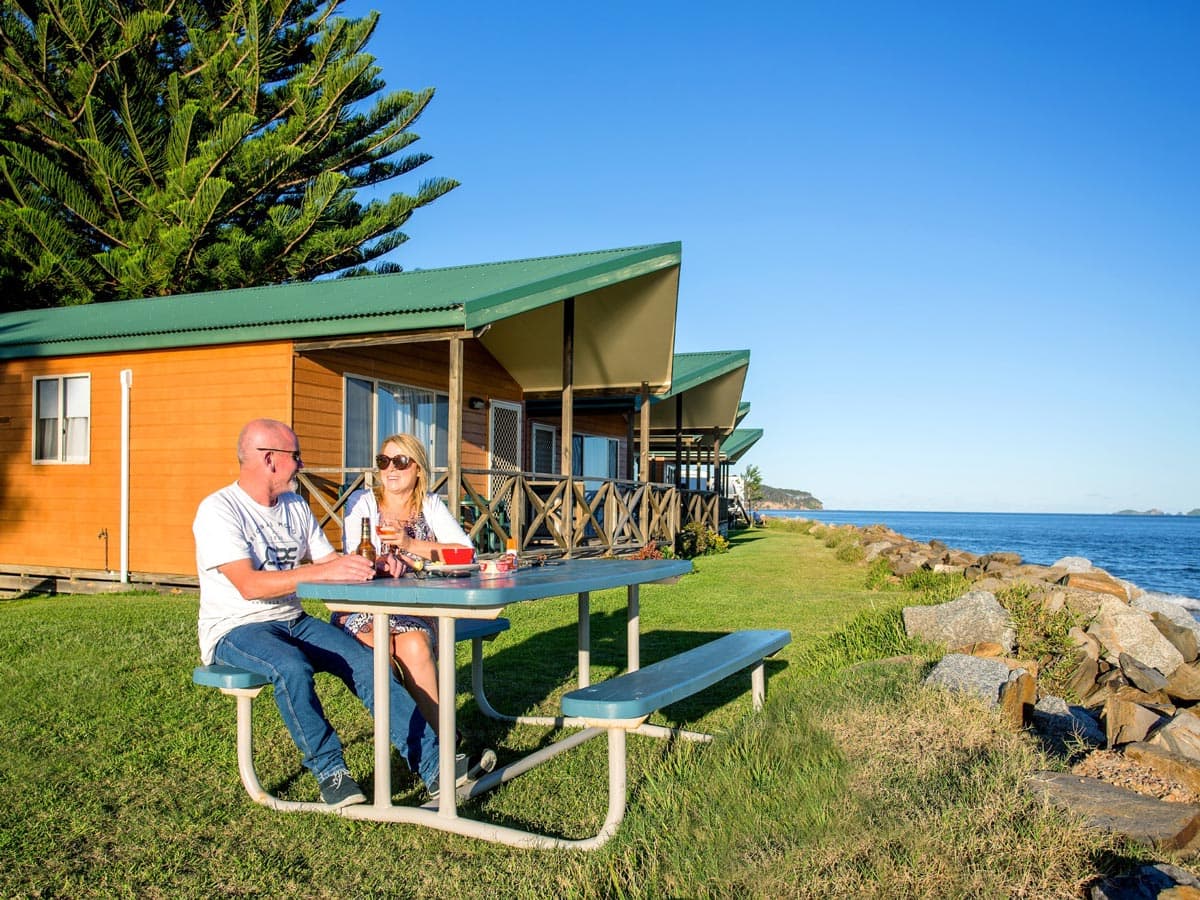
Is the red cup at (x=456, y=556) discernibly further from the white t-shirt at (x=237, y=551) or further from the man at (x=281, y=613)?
the white t-shirt at (x=237, y=551)

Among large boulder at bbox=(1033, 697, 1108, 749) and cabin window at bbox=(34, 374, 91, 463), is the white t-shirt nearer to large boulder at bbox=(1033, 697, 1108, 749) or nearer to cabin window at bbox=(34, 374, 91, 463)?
large boulder at bbox=(1033, 697, 1108, 749)

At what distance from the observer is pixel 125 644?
6.83 meters

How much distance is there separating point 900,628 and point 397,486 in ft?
13.4

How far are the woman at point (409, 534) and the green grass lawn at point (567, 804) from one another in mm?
482

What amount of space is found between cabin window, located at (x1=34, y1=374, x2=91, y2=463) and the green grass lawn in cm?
656

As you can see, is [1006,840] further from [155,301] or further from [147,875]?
[155,301]

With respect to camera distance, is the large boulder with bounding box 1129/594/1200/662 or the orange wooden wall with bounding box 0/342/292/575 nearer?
the large boulder with bounding box 1129/594/1200/662

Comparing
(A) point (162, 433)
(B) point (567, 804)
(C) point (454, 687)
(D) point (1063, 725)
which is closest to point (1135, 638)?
(D) point (1063, 725)

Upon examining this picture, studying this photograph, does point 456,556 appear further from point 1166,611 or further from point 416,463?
point 1166,611

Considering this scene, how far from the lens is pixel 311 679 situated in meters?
3.69

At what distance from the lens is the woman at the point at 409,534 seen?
400 centimetres

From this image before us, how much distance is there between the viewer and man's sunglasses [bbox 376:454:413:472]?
4.38 m

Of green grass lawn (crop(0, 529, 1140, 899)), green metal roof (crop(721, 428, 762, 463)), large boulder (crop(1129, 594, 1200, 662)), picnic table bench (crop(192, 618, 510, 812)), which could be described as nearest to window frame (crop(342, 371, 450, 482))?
green grass lawn (crop(0, 529, 1140, 899))

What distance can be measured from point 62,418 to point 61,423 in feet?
0.23
